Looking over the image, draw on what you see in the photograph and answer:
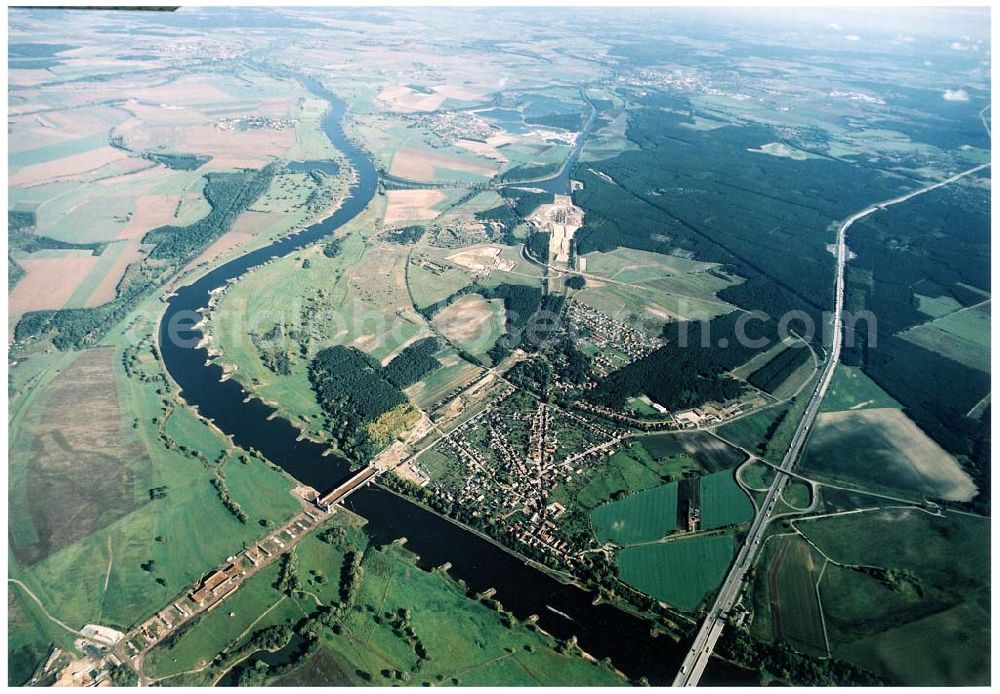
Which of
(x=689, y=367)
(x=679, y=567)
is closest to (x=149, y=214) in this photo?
(x=689, y=367)

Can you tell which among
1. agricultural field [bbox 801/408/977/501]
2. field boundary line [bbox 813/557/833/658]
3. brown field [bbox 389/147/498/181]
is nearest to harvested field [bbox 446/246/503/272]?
brown field [bbox 389/147/498/181]

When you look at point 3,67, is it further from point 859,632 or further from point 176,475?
point 859,632

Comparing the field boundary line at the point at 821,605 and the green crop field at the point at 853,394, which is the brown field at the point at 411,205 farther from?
the field boundary line at the point at 821,605

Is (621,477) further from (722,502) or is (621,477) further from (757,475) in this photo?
(757,475)

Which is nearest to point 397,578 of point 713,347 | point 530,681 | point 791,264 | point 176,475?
point 530,681

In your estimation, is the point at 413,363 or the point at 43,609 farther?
the point at 413,363
